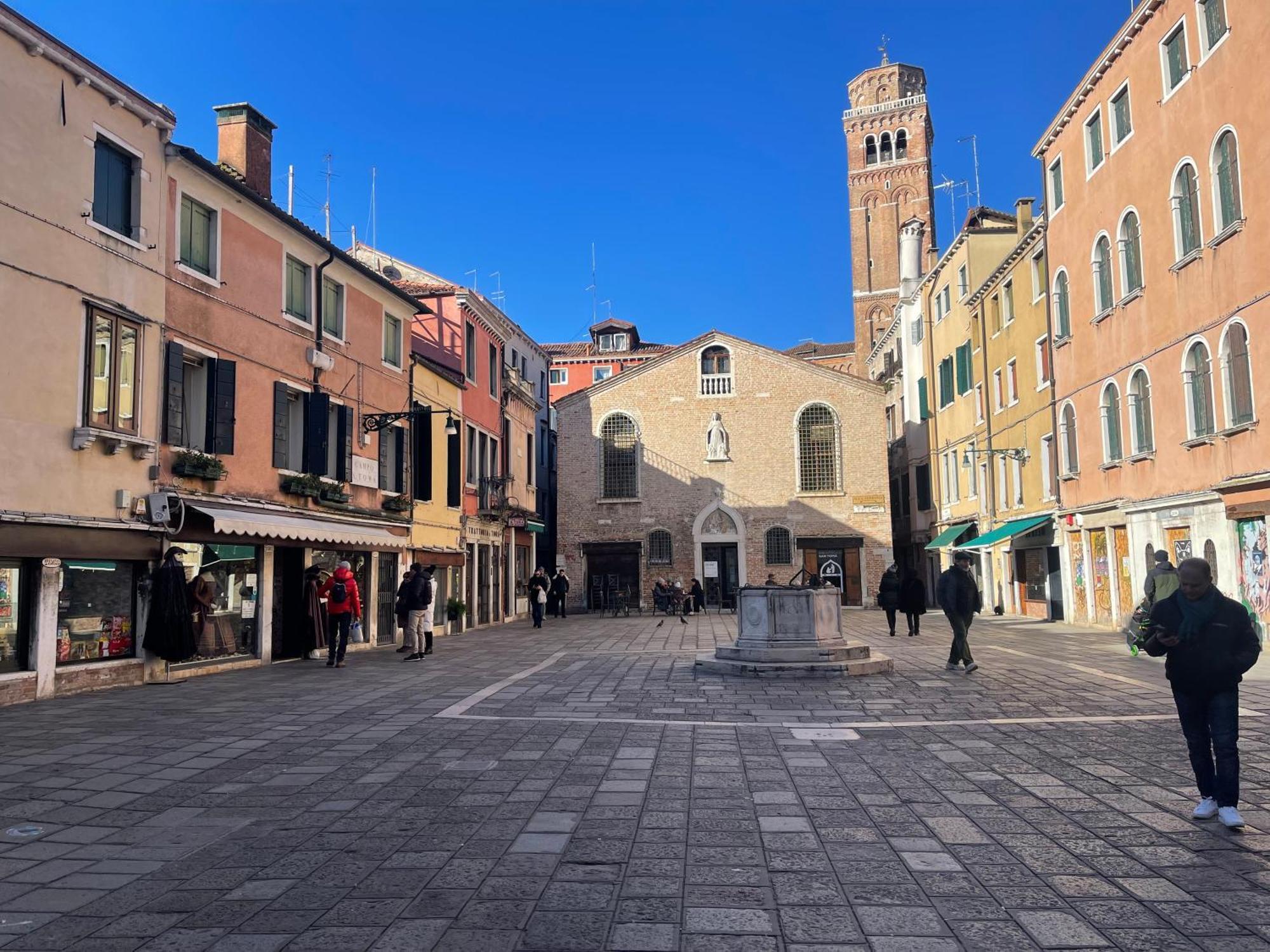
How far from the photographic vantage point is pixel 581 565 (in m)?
38.9

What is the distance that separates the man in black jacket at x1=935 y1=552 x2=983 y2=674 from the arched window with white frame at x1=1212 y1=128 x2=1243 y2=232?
823 centimetres

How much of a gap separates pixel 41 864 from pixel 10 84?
1015 centimetres

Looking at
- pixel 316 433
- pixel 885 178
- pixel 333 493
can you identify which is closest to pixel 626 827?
pixel 316 433

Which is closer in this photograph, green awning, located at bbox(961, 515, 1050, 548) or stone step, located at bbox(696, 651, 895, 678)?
stone step, located at bbox(696, 651, 895, 678)

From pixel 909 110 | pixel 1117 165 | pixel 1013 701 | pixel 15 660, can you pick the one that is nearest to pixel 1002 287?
pixel 1117 165

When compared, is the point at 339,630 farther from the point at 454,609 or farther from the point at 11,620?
the point at 454,609

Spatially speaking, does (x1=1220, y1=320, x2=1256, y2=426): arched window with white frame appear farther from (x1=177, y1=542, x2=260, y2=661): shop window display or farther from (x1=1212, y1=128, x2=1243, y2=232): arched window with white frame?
(x1=177, y1=542, x2=260, y2=661): shop window display

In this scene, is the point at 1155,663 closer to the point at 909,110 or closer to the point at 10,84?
the point at 10,84

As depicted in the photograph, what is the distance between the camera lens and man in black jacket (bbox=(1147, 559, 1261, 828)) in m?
5.39

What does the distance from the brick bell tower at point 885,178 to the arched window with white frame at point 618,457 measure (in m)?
30.1

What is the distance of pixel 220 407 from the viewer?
14742mm

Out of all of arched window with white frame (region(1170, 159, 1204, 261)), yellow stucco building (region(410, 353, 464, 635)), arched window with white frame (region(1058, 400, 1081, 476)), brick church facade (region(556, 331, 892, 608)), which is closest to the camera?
arched window with white frame (region(1170, 159, 1204, 261))

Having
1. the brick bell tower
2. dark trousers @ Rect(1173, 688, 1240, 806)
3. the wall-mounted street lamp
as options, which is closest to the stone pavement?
dark trousers @ Rect(1173, 688, 1240, 806)

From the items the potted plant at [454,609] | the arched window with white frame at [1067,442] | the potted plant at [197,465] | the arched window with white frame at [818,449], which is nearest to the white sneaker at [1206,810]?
the potted plant at [197,465]
